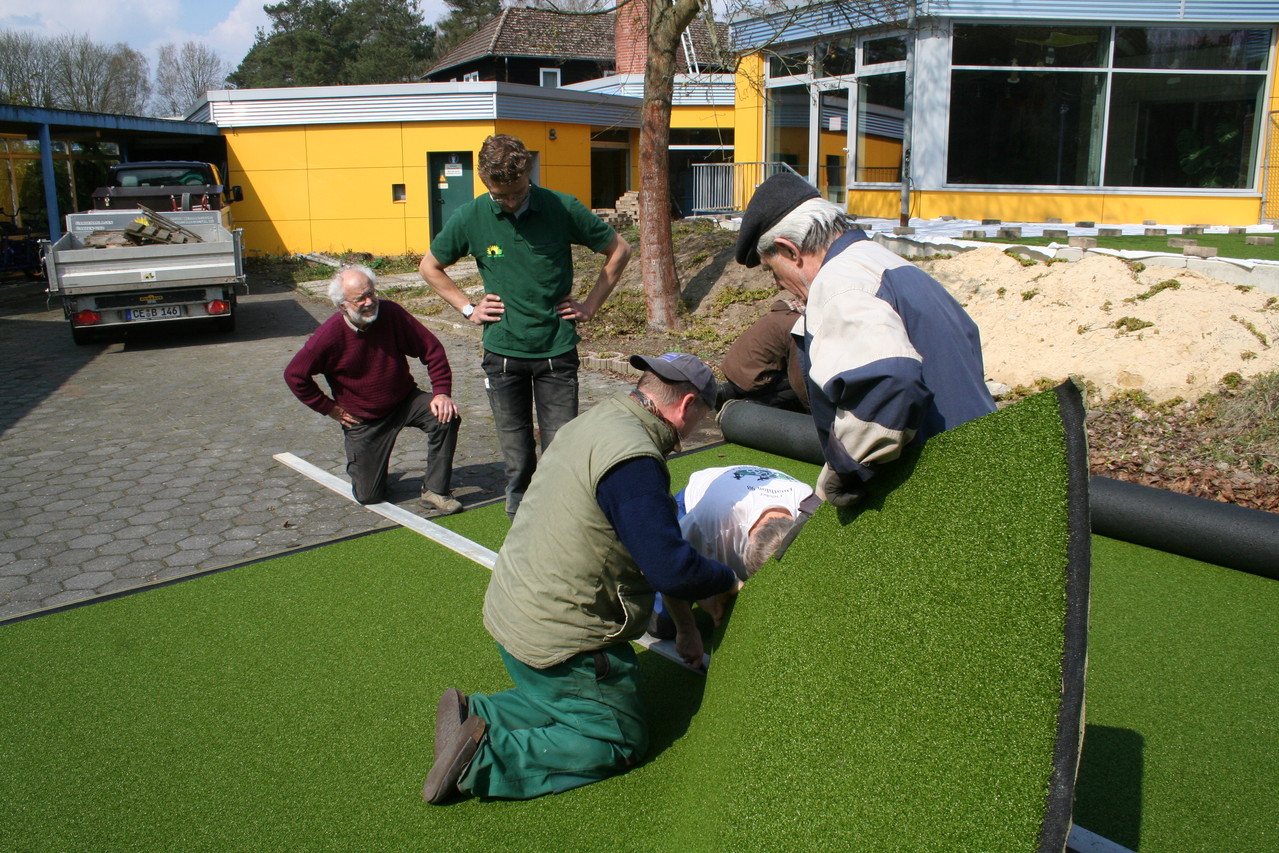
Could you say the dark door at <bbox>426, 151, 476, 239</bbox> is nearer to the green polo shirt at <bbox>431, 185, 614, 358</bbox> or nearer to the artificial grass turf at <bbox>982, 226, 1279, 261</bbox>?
the artificial grass turf at <bbox>982, 226, 1279, 261</bbox>

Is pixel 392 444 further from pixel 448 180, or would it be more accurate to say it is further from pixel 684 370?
pixel 448 180

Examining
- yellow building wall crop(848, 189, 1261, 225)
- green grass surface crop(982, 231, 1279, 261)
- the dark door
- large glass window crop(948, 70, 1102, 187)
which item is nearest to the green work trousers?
green grass surface crop(982, 231, 1279, 261)

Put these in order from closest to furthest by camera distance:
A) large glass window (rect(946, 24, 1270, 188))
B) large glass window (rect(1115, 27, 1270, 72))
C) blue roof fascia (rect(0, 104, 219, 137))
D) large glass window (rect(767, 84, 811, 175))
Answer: large glass window (rect(1115, 27, 1270, 72))
large glass window (rect(946, 24, 1270, 188))
blue roof fascia (rect(0, 104, 219, 137))
large glass window (rect(767, 84, 811, 175))

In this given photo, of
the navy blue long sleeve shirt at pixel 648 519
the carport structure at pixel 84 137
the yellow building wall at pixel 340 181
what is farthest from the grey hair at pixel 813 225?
the yellow building wall at pixel 340 181

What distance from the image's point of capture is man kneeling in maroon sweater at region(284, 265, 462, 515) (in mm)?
5410

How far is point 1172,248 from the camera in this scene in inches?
438

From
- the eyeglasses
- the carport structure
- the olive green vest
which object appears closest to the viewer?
the olive green vest

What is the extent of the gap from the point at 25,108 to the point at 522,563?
64.4 feet

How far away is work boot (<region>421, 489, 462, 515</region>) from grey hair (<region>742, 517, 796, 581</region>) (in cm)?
251

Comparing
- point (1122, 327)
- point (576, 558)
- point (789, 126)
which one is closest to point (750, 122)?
point (789, 126)

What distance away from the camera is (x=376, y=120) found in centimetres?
2230

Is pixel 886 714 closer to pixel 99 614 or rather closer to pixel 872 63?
pixel 99 614

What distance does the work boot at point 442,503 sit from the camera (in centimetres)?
570

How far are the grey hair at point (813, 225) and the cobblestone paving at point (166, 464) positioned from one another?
150 inches
